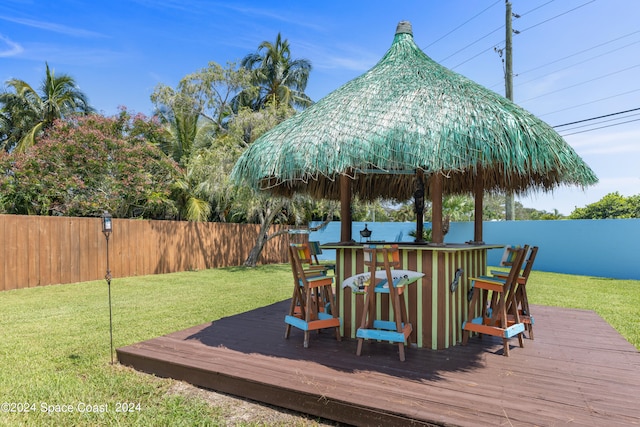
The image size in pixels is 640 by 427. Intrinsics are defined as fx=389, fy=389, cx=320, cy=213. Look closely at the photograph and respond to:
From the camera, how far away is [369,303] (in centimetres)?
352

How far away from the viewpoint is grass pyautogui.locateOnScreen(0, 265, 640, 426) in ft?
9.31

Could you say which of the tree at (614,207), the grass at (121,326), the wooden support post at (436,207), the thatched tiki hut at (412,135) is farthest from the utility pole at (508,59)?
the wooden support post at (436,207)

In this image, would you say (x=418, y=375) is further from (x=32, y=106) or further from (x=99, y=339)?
(x=32, y=106)

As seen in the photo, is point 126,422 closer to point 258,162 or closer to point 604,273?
point 258,162

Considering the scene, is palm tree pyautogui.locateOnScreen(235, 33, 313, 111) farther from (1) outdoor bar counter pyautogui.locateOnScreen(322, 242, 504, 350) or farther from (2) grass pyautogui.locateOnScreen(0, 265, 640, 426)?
(1) outdoor bar counter pyautogui.locateOnScreen(322, 242, 504, 350)

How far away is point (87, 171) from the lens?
1153cm

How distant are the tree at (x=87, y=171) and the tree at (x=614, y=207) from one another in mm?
18006

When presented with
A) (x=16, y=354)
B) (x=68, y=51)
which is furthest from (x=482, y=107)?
(x=68, y=51)

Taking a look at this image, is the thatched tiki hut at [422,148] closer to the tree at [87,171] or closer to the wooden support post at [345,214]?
the wooden support post at [345,214]

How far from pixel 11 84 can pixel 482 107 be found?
61.6 feet

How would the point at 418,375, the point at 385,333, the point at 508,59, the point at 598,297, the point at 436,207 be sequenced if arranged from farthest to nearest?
the point at 508,59
the point at 598,297
the point at 436,207
the point at 385,333
the point at 418,375

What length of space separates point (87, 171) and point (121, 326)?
8.02 m

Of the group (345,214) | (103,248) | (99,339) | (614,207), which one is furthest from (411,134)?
(614,207)

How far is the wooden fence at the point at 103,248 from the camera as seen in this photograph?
838 centimetres
